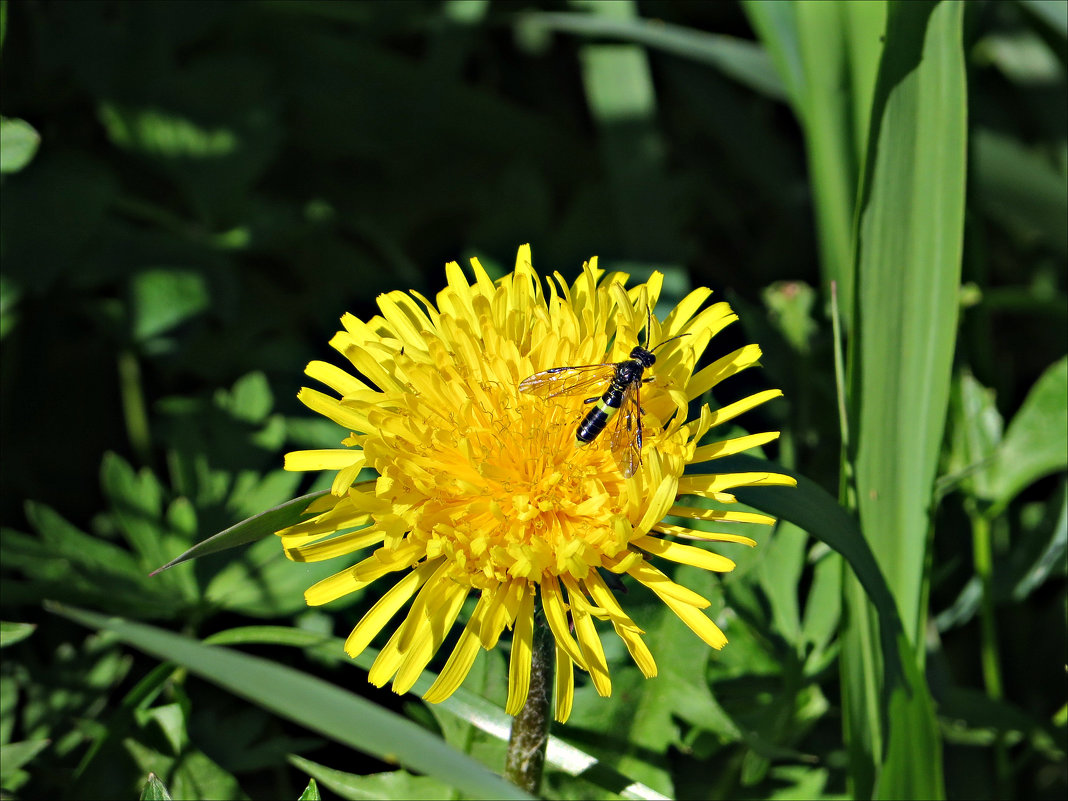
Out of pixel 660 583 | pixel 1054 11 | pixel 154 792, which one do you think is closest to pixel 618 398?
pixel 660 583

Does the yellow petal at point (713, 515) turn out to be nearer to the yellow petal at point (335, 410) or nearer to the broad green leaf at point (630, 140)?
the yellow petal at point (335, 410)

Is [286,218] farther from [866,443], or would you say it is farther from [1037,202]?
[1037,202]

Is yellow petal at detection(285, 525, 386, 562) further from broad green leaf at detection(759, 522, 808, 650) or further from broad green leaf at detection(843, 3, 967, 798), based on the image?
broad green leaf at detection(843, 3, 967, 798)

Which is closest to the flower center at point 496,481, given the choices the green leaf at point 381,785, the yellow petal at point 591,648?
the yellow petal at point 591,648

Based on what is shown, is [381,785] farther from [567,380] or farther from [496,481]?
[567,380]

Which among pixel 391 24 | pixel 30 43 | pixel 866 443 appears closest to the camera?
pixel 866 443

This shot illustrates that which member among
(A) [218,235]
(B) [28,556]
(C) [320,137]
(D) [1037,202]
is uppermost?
(D) [1037,202]

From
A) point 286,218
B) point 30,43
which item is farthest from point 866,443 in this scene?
point 30,43

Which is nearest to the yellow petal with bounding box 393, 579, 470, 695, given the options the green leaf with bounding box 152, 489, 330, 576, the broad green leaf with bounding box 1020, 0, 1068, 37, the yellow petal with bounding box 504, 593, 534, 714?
the yellow petal with bounding box 504, 593, 534, 714
